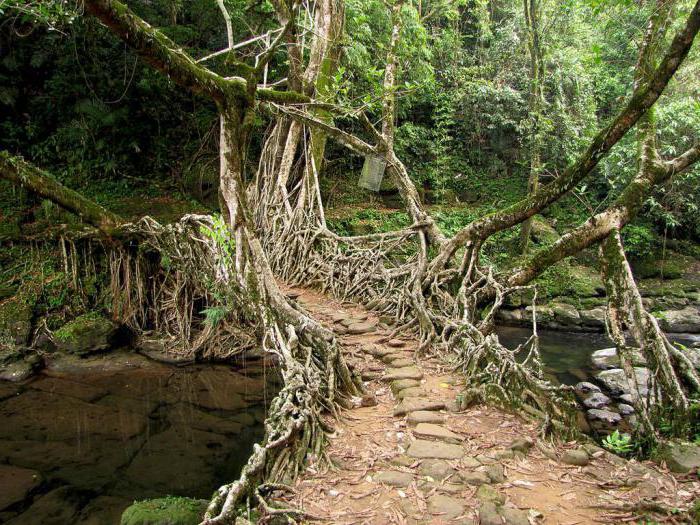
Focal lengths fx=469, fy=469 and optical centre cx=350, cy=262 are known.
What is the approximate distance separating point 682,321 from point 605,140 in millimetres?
6930

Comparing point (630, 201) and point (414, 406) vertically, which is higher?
point (630, 201)

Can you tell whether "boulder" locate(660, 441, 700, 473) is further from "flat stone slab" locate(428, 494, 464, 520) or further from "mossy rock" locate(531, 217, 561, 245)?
"mossy rock" locate(531, 217, 561, 245)

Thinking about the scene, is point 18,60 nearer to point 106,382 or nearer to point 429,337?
point 106,382

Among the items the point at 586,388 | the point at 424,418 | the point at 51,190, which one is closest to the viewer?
the point at 424,418

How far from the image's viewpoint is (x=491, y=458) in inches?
121

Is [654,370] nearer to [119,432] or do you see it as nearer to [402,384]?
[402,384]

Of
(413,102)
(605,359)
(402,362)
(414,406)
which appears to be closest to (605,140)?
(402,362)

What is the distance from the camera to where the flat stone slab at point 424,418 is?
11.8ft

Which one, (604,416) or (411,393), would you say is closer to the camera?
(411,393)

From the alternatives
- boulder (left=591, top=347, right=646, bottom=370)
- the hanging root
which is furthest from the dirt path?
boulder (left=591, top=347, right=646, bottom=370)

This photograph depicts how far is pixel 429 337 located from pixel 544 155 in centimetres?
953

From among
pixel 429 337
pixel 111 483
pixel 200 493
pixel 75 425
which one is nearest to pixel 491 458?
pixel 429 337

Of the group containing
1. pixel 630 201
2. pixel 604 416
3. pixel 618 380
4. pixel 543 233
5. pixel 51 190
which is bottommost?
pixel 604 416

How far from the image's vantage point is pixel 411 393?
13.3 ft
